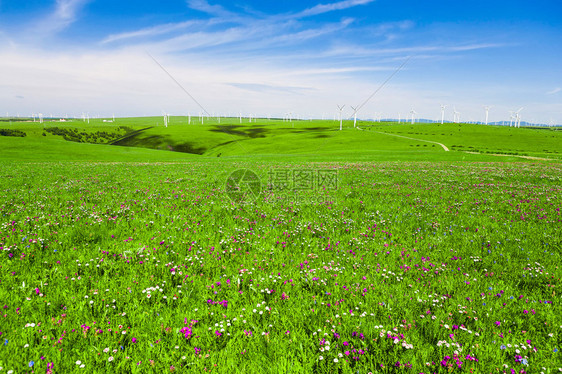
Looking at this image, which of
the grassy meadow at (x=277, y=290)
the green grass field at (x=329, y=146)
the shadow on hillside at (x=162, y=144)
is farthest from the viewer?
the shadow on hillside at (x=162, y=144)

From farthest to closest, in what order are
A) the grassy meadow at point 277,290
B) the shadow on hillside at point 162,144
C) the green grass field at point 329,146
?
1. the shadow on hillside at point 162,144
2. the green grass field at point 329,146
3. the grassy meadow at point 277,290

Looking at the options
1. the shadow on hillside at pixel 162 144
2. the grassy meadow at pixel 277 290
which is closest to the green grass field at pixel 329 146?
the shadow on hillside at pixel 162 144

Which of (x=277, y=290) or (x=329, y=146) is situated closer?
(x=277, y=290)

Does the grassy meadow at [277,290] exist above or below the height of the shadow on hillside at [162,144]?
below

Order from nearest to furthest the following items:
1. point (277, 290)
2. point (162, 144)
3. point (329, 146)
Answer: point (277, 290), point (329, 146), point (162, 144)

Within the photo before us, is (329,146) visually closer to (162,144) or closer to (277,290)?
(277,290)

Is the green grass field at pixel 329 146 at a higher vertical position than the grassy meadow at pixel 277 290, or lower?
higher

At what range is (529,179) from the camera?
870 inches

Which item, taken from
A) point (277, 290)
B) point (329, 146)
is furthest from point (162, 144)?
point (277, 290)

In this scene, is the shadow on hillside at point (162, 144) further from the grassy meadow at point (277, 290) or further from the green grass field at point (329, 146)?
the grassy meadow at point (277, 290)

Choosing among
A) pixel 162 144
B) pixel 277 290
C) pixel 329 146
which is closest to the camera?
pixel 277 290

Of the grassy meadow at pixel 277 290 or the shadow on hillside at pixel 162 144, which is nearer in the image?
the grassy meadow at pixel 277 290

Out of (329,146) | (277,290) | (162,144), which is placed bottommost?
(277,290)

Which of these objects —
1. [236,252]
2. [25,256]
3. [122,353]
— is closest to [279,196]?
[236,252]
